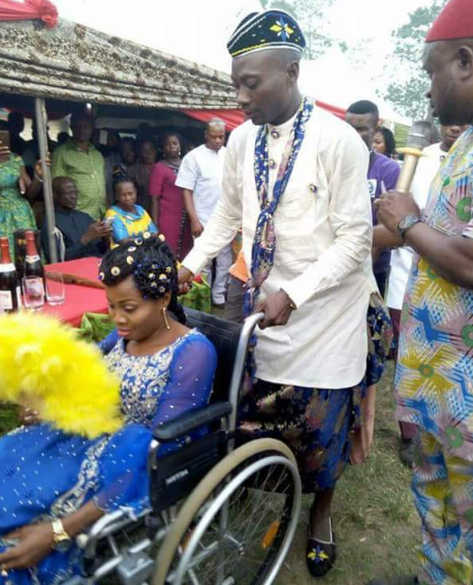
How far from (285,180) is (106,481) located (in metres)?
1.20

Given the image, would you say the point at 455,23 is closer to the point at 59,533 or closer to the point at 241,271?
Result: the point at 241,271

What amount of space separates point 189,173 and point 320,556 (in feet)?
14.7

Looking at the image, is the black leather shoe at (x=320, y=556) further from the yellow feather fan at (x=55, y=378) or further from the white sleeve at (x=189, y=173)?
the white sleeve at (x=189, y=173)

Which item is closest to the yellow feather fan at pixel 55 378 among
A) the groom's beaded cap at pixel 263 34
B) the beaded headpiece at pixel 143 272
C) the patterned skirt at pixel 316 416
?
the beaded headpiece at pixel 143 272

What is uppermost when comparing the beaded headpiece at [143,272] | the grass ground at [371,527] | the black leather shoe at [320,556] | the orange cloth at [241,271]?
the beaded headpiece at [143,272]

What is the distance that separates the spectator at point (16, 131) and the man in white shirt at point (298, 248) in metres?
3.93

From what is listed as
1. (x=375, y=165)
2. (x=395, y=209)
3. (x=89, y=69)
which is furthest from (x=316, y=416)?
(x=89, y=69)

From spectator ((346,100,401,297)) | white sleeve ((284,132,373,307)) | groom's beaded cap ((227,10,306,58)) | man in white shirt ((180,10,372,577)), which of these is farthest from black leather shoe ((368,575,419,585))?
spectator ((346,100,401,297))

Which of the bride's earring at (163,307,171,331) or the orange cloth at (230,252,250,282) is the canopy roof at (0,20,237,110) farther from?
the bride's earring at (163,307,171,331)

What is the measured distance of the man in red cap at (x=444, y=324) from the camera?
1.41 meters

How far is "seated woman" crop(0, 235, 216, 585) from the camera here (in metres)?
1.49

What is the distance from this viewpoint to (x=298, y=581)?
2.25 metres

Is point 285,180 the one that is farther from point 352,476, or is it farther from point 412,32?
point 412,32

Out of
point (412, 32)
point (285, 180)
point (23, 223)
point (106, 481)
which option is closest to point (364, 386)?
point (285, 180)
